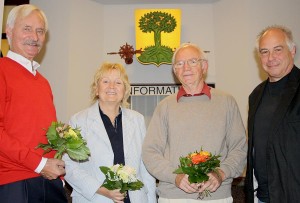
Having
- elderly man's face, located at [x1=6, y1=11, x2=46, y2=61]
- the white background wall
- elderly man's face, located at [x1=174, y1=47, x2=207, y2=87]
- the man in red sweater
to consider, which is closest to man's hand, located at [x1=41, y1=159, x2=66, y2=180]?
the man in red sweater

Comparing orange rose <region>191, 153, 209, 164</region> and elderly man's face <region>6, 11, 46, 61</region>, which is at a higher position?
elderly man's face <region>6, 11, 46, 61</region>

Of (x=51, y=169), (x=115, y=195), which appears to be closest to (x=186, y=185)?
(x=115, y=195)

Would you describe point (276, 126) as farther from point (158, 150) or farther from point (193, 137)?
point (158, 150)

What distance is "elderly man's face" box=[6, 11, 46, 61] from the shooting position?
2.50 metres

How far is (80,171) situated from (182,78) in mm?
1082

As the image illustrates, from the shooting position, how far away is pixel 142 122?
9.19ft

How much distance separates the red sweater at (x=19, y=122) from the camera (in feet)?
7.00

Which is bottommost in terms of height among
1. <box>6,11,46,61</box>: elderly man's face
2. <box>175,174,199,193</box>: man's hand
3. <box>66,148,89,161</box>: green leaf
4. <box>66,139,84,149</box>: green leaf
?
<box>175,174,199,193</box>: man's hand

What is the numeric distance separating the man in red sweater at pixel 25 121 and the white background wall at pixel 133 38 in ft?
9.66

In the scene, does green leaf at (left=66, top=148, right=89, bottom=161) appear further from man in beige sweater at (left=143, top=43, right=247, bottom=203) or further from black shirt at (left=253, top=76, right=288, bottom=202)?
black shirt at (left=253, top=76, right=288, bottom=202)

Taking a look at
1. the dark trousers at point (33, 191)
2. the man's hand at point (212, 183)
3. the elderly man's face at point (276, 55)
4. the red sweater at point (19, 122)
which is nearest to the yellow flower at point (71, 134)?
the red sweater at point (19, 122)

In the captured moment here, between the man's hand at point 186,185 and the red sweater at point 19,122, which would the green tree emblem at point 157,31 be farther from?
the man's hand at point 186,185

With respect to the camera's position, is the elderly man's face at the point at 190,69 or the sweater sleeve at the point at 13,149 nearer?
the sweater sleeve at the point at 13,149

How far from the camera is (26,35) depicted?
250 centimetres
